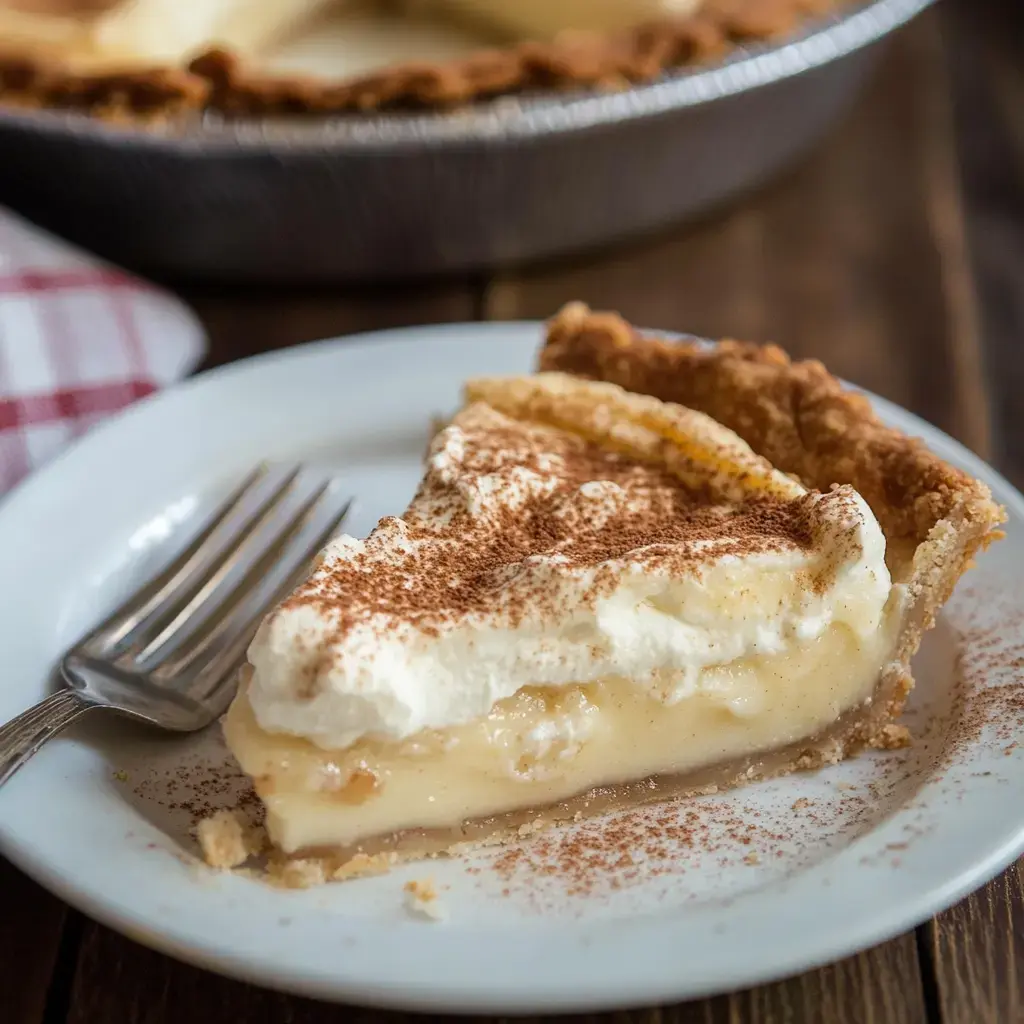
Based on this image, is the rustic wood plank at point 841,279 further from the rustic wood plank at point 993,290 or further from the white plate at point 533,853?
the white plate at point 533,853

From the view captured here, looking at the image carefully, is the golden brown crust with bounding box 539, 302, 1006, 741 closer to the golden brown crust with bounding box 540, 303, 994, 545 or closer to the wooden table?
the golden brown crust with bounding box 540, 303, 994, 545

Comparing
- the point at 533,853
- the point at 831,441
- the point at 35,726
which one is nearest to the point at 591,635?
the point at 533,853

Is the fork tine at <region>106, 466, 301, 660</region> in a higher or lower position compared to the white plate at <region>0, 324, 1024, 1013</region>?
lower

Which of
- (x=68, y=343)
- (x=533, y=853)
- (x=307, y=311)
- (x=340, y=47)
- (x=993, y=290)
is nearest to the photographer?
(x=533, y=853)

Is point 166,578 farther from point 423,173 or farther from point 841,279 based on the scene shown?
point 841,279

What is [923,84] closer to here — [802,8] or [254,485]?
[802,8]

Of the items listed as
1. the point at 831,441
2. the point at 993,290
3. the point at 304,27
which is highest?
the point at 304,27

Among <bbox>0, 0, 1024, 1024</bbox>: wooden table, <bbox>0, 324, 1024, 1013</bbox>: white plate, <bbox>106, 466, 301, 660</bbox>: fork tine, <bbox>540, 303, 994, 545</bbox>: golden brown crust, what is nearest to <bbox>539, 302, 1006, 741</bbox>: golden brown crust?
<bbox>540, 303, 994, 545</bbox>: golden brown crust
